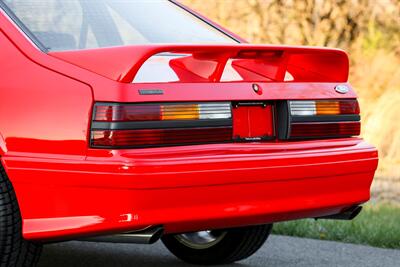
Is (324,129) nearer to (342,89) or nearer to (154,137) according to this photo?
(342,89)

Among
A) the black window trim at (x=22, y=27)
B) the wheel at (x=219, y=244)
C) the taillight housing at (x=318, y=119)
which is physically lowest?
the wheel at (x=219, y=244)

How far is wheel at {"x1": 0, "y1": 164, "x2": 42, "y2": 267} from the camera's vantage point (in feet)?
13.5

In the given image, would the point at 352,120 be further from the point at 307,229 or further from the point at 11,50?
the point at 307,229

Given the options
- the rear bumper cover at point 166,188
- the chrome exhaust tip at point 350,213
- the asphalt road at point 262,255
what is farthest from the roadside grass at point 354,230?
the rear bumper cover at point 166,188

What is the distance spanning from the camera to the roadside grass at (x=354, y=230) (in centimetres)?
639

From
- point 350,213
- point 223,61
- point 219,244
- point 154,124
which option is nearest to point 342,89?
point 350,213

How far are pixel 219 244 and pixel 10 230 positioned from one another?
172 centimetres

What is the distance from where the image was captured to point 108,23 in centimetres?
487

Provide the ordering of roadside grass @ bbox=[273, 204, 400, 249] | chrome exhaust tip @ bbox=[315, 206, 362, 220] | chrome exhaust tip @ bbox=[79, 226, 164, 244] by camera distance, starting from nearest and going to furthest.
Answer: chrome exhaust tip @ bbox=[79, 226, 164, 244] → chrome exhaust tip @ bbox=[315, 206, 362, 220] → roadside grass @ bbox=[273, 204, 400, 249]

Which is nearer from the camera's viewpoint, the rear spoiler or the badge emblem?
the rear spoiler

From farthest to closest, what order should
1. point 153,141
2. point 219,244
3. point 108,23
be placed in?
1. point 219,244
2. point 108,23
3. point 153,141

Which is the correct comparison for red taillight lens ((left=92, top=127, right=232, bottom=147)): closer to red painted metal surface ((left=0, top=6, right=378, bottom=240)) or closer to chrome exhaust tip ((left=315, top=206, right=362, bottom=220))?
red painted metal surface ((left=0, top=6, right=378, bottom=240))

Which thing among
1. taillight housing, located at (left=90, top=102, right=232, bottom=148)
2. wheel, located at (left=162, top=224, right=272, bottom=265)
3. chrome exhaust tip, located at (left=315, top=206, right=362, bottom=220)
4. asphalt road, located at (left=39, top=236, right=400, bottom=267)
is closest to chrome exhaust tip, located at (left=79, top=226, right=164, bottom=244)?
taillight housing, located at (left=90, top=102, right=232, bottom=148)

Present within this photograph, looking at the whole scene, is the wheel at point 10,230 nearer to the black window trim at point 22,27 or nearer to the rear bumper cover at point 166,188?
the rear bumper cover at point 166,188
